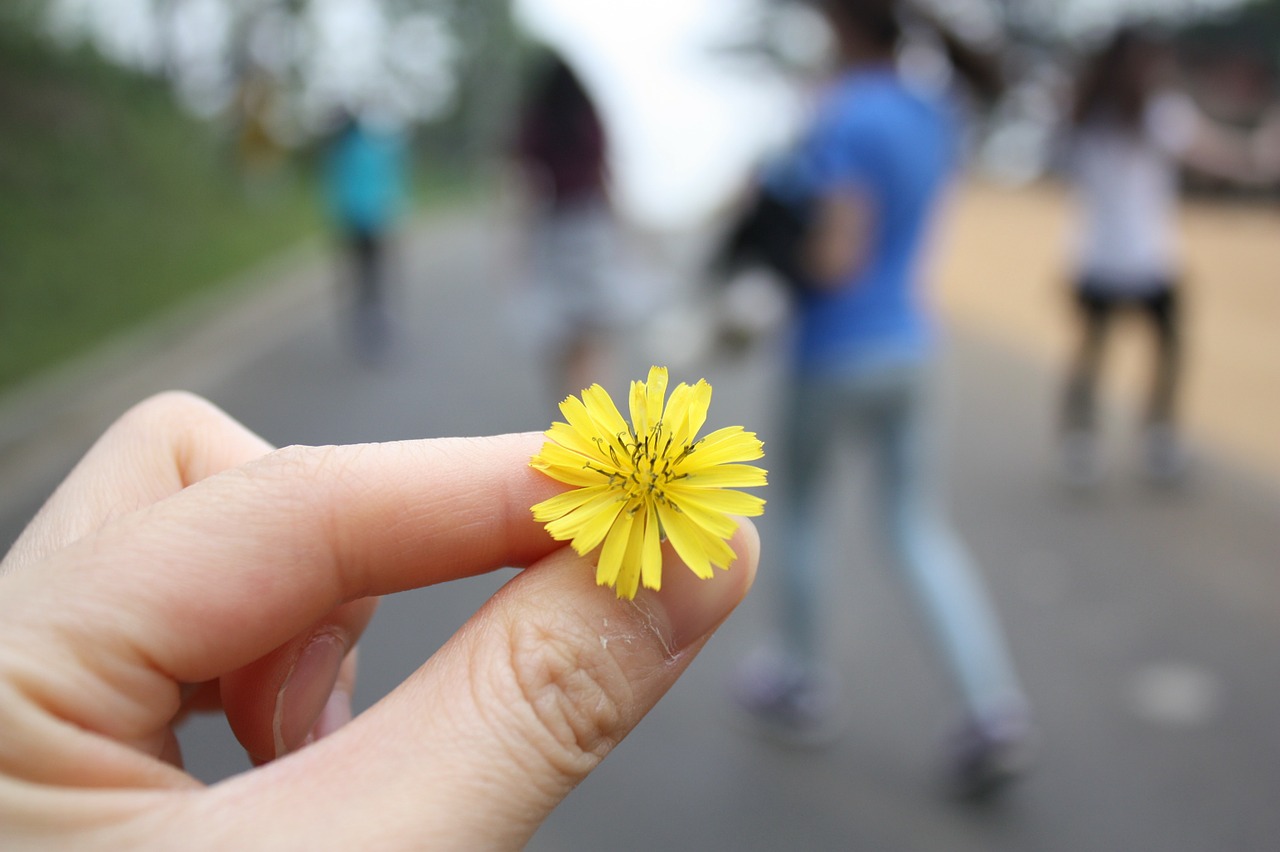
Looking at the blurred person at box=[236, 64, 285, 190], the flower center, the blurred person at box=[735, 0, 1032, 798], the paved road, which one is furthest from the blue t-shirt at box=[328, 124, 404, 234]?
the blurred person at box=[236, 64, 285, 190]

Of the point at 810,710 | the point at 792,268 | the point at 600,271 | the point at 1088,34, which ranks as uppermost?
the point at 1088,34

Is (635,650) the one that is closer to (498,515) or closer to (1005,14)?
(498,515)

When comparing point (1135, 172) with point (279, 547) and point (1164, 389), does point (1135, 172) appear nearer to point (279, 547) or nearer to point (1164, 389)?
point (1164, 389)

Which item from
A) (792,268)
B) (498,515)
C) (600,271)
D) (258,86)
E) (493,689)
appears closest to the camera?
(493,689)

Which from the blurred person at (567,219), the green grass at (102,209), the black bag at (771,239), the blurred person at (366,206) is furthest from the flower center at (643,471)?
the blurred person at (366,206)

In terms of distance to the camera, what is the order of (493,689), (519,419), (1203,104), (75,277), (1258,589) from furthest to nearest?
(1203,104), (75,277), (519,419), (1258,589), (493,689)

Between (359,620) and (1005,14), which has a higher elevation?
(1005,14)

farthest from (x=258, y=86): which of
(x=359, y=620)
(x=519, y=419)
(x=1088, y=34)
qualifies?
(x=1088, y=34)

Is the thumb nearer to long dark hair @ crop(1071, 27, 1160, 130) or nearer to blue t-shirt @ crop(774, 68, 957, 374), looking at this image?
blue t-shirt @ crop(774, 68, 957, 374)
